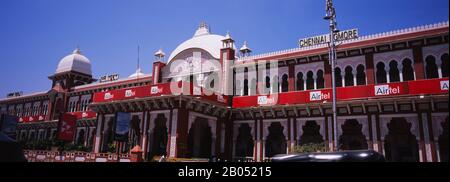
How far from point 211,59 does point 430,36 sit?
15.5m

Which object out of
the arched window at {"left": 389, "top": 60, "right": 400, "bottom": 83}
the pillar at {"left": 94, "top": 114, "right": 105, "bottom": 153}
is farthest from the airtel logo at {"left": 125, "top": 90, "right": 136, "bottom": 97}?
the arched window at {"left": 389, "top": 60, "right": 400, "bottom": 83}

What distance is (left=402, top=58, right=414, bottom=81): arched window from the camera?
2152 centimetres

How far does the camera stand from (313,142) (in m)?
24.1

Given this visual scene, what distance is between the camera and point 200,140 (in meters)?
25.8

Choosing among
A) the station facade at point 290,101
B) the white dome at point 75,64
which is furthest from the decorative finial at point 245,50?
the white dome at point 75,64

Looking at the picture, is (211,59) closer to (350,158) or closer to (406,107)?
(406,107)

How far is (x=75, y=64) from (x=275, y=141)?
2825cm

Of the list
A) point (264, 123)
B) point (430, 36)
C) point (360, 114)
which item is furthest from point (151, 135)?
point (430, 36)

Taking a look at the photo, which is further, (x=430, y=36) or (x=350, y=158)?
(x=430, y=36)

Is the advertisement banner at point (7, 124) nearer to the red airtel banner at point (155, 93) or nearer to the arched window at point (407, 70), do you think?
the red airtel banner at point (155, 93)

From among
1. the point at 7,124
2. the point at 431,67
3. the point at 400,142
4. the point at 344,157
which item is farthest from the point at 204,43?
the point at 344,157

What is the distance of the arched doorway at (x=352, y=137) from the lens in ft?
74.2

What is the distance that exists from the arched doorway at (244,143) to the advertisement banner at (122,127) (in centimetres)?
1000

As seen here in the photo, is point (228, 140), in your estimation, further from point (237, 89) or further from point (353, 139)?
point (353, 139)
